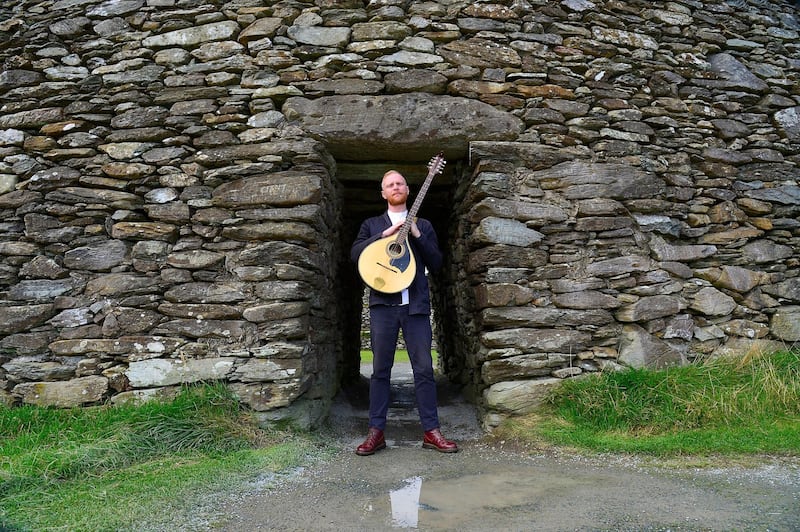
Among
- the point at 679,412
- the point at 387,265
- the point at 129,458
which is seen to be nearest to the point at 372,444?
the point at 387,265

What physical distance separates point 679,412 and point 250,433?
2.64 m

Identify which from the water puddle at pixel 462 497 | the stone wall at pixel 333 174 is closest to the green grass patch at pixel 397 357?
the stone wall at pixel 333 174

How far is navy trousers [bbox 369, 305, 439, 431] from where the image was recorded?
11.5 ft

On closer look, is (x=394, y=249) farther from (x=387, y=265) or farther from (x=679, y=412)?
(x=679, y=412)

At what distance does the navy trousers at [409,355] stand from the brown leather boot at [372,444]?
0.04 m

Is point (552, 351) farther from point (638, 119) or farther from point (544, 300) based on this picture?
point (638, 119)

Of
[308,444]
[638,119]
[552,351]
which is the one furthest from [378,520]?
[638,119]

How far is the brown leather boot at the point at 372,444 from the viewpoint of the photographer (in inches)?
132

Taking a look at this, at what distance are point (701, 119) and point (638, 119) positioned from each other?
546 millimetres

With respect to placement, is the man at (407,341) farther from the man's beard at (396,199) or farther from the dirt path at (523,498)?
the dirt path at (523,498)

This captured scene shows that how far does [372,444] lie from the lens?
3391mm

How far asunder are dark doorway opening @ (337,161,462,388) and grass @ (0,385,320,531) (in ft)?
6.71

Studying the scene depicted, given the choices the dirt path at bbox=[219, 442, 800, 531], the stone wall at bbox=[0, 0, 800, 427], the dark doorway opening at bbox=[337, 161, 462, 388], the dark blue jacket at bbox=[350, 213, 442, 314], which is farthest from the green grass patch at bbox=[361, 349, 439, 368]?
the dirt path at bbox=[219, 442, 800, 531]

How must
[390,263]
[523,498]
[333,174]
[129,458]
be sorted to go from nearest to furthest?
[523,498]
[129,458]
[390,263]
[333,174]
